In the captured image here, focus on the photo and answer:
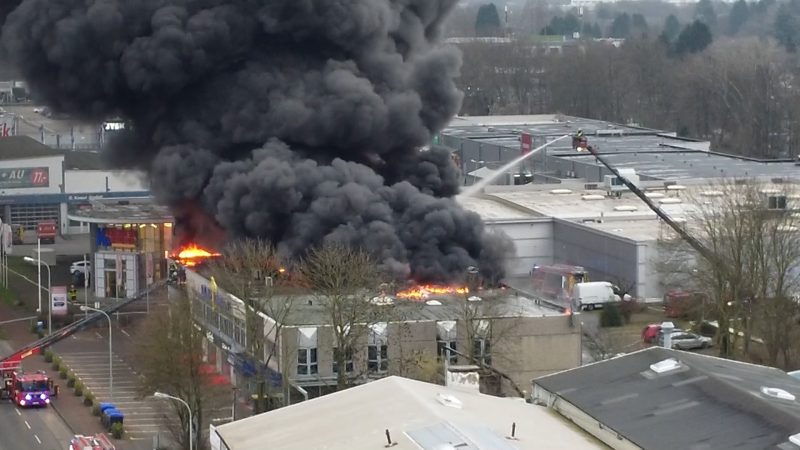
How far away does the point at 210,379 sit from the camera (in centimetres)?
3631

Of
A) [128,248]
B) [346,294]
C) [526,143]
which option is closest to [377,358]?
[346,294]

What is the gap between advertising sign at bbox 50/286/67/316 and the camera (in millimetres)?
48094

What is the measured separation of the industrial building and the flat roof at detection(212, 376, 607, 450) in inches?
898

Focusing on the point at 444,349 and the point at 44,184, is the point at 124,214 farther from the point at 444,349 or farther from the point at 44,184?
the point at 444,349

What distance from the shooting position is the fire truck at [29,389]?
39.7 meters

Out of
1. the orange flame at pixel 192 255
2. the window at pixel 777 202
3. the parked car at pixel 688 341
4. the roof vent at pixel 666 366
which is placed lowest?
the parked car at pixel 688 341

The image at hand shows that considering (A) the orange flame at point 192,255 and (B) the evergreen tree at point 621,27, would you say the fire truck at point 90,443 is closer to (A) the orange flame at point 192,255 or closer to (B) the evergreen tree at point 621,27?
(A) the orange flame at point 192,255

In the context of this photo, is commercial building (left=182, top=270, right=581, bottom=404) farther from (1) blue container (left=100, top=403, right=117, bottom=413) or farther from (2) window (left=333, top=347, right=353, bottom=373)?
(1) blue container (left=100, top=403, right=117, bottom=413)

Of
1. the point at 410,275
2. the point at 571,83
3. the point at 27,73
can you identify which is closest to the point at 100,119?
the point at 27,73

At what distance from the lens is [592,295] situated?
49.2 m

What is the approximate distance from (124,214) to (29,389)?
45.0 feet

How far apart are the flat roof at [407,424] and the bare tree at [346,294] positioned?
25.4ft

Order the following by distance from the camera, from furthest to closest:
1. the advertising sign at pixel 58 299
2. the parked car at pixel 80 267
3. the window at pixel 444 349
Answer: the parked car at pixel 80 267, the advertising sign at pixel 58 299, the window at pixel 444 349

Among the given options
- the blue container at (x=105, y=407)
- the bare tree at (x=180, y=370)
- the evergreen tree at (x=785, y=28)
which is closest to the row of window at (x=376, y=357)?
the bare tree at (x=180, y=370)
